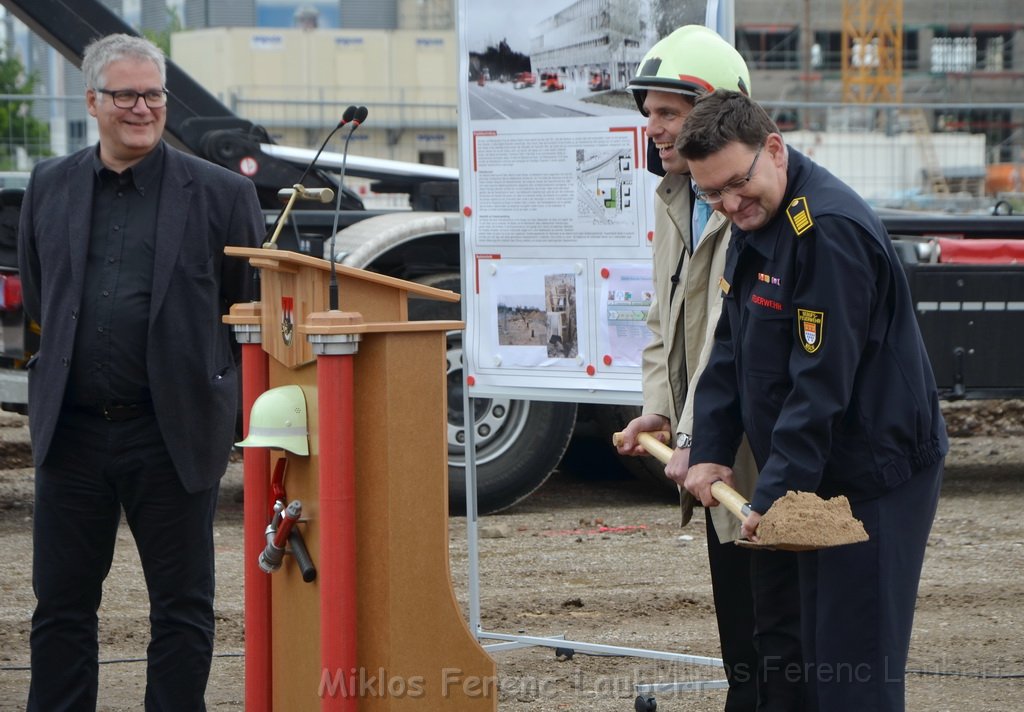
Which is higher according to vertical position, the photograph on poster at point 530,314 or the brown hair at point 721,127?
the brown hair at point 721,127

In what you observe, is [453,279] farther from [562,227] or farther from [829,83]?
[829,83]

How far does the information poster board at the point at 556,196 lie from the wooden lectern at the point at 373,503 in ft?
4.46

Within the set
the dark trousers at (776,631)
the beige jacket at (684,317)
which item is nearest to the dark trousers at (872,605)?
the dark trousers at (776,631)

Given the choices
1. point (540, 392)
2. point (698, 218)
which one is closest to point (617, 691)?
point (540, 392)

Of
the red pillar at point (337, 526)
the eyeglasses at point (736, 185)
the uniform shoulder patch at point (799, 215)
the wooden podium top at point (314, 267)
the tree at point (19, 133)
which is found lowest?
the red pillar at point (337, 526)

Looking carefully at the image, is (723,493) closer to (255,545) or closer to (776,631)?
(776,631)

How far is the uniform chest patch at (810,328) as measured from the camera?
9.48 ft

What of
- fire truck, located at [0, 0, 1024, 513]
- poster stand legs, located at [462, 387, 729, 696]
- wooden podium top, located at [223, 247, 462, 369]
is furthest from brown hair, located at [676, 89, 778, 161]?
fire truck, located at [0, 0, 1024, 513]

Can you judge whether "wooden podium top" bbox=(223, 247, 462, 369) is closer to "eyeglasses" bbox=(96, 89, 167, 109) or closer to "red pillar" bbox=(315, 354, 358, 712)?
"red pillar" bbox=(315, 354, 358, 712)

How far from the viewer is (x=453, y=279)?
7.82m

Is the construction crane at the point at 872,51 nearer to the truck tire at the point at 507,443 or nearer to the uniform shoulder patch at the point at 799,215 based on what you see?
the truck tire at the point at 507,443

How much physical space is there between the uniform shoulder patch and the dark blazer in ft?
5.39

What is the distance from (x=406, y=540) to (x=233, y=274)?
1.10 metres

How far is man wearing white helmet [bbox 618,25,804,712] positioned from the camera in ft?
11.1
